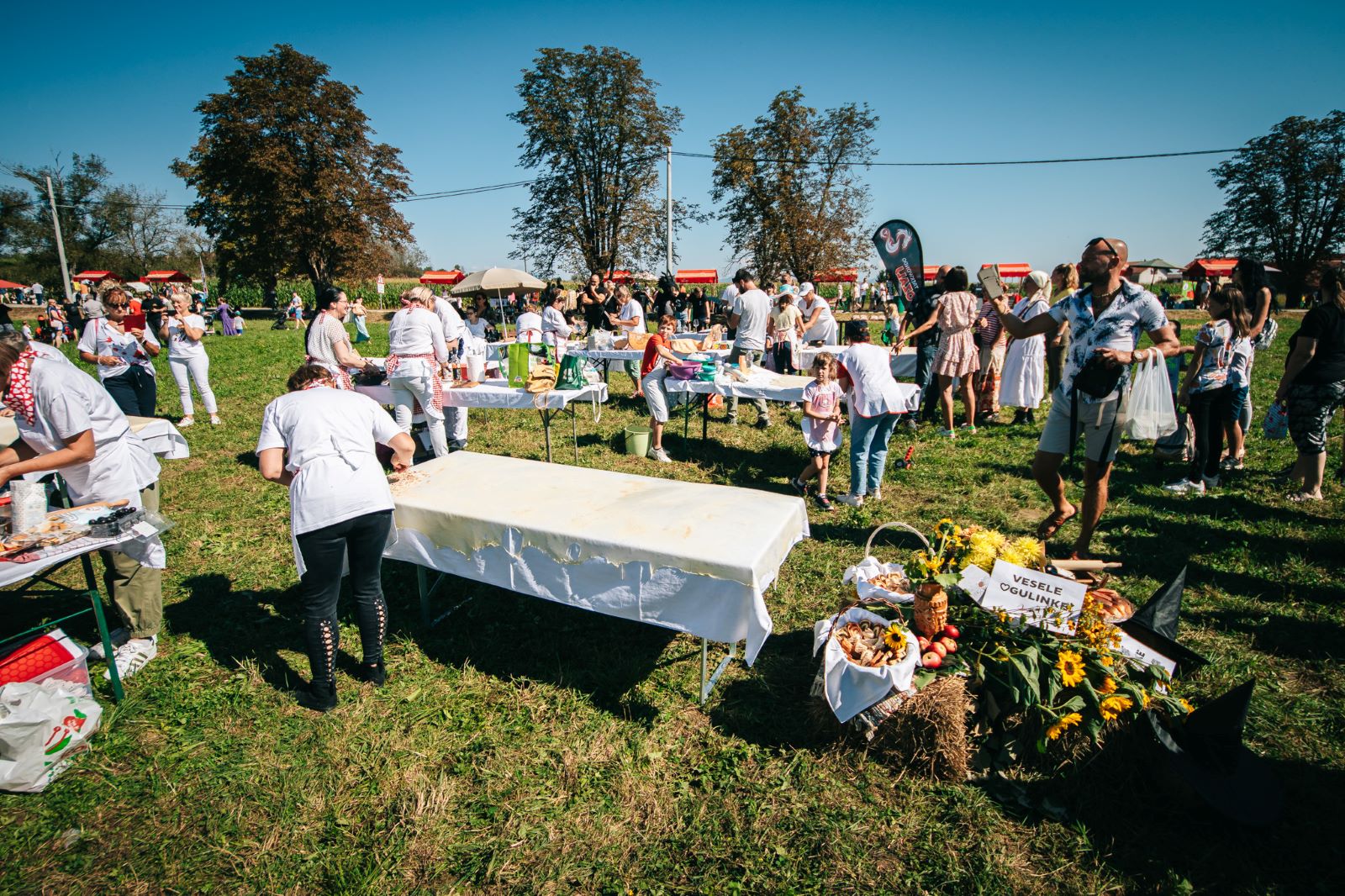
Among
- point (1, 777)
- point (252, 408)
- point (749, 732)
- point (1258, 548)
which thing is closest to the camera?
point (1, 777)

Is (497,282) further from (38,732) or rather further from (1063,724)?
(1063,724)

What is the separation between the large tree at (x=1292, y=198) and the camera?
3541 centimetres

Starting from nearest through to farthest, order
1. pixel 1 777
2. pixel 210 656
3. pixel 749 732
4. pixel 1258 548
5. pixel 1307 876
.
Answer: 1. pixel 1307 876
2. pixel 1 777
3. pixel 749 732
4. pixel 210 656
5. pixel 1258 548

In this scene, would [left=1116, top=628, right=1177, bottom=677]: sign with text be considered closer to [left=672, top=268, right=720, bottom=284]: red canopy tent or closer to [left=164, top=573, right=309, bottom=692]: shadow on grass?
[left=164, top=573, right=309, bottom=692]: shadow on grass


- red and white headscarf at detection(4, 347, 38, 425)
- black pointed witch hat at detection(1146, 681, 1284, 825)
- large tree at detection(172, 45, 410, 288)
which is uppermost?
large tree at detection(172, 45, 410, 288)

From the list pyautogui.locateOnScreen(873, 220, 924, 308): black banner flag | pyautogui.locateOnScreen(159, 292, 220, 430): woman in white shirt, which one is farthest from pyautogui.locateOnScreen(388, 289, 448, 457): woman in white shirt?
pyautogui.locateOnScreen(873, 220, 924, 308): black banner flag

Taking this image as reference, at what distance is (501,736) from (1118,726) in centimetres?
285

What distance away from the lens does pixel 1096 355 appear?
3.71m

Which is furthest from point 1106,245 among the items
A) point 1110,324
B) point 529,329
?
point 529,329

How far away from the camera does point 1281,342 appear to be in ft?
57.4

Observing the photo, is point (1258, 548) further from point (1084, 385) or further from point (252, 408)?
point (252, 408)

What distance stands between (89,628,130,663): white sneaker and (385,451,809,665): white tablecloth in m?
1.72

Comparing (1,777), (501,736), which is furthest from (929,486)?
(1,777)

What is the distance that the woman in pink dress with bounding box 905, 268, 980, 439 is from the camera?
736cm
